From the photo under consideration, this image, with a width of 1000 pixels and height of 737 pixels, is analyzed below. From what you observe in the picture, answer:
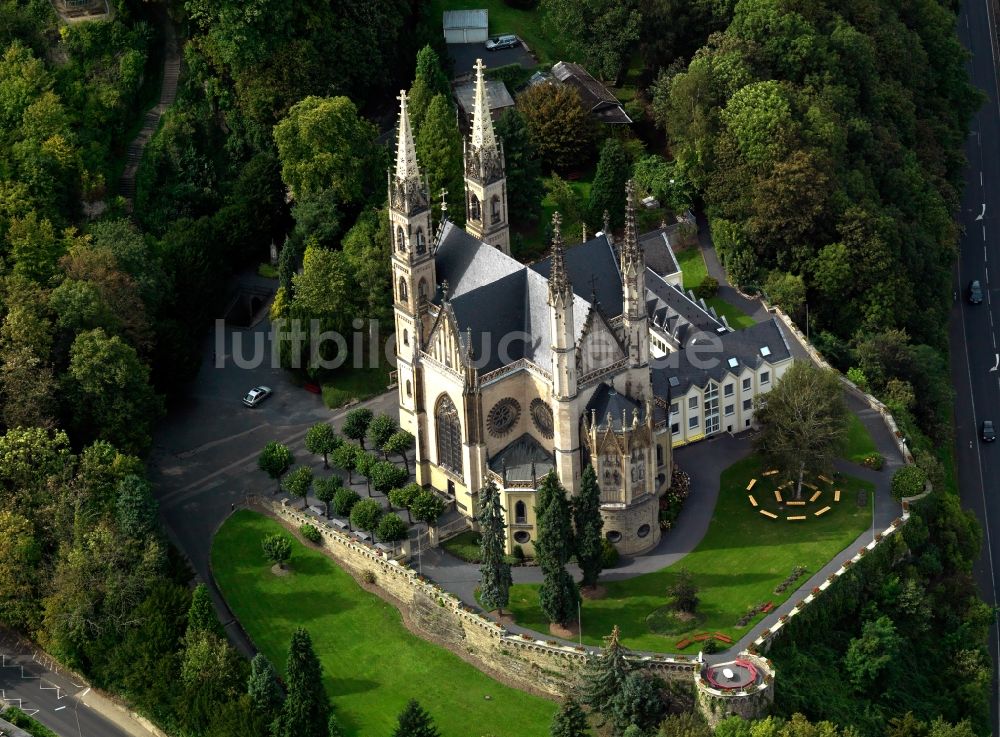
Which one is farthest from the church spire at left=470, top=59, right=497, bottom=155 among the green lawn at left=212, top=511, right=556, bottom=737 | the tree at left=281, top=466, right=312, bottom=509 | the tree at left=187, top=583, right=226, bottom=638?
the tree at left=187, top=583, right=226, bottom=638

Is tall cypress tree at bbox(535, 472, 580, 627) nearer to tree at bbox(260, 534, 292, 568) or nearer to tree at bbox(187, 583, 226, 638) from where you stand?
tree at bbox(260, 534, 292, 568)

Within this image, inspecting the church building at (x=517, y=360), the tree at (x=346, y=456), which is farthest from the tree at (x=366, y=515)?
the church building at (x=517, y=360)

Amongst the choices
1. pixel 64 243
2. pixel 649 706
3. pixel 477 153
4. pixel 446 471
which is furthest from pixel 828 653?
pixel 64 243

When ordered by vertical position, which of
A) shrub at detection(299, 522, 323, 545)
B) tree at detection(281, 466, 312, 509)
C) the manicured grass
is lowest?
shrub at detection(299, 522, 323, 545)

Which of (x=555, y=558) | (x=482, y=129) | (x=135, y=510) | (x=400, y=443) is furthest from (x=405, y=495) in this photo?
(x=482, y=129)

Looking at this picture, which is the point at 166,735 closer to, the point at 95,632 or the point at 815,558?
the point at 95,632

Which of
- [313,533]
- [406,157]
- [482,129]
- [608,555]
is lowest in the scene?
[313,533]

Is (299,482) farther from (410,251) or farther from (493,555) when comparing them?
(493,555)
